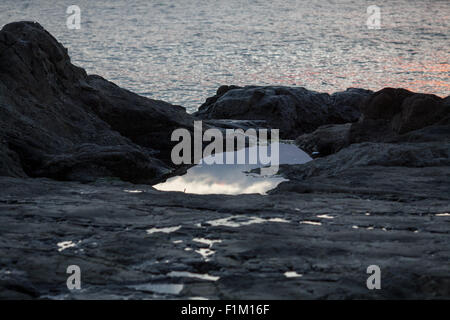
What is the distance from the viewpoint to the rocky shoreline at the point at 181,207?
540 centimetres

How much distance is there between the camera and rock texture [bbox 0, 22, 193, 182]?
1085 centimetres

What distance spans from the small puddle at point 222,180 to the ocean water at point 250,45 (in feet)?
40.9

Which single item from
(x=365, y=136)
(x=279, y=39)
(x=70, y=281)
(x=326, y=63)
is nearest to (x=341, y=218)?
(x=70, y=281)

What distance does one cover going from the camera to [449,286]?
204 inches

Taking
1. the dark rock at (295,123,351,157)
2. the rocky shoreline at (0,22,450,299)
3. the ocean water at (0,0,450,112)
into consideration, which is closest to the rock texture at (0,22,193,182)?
the rocky shoreline at (0,22,450,299)

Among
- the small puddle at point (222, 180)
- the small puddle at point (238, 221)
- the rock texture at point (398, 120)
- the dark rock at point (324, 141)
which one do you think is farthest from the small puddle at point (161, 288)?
the dark rock at point (324, 141)

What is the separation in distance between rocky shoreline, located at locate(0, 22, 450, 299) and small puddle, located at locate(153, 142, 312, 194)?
498 millimetres

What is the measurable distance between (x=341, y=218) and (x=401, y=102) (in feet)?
22.2

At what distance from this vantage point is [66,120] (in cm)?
1298

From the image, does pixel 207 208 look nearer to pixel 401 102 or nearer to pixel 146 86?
pixel 401 102
